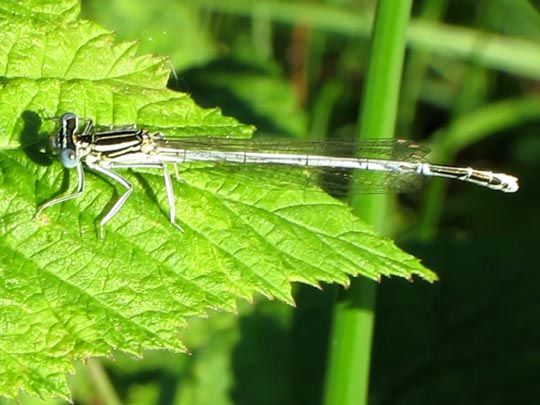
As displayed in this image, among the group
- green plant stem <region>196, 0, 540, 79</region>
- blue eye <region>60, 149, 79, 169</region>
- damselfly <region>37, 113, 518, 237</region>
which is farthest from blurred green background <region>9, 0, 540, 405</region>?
blue eye <region>60, 149, 79, 169</region>

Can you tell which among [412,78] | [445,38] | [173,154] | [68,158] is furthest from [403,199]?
[68,158]

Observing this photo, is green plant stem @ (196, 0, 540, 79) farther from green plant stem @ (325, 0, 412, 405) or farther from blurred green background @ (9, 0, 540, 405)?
green plant stem @ (325, 0, 412, 405)

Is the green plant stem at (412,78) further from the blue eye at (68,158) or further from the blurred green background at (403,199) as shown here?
the blue eye at (68,158)

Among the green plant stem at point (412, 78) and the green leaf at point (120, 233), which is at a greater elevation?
the green plant stem at point (412, 78)

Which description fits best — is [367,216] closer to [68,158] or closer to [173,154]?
[173,154]

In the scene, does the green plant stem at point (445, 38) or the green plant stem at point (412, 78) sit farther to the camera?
the green plant stem at point (412, 78)

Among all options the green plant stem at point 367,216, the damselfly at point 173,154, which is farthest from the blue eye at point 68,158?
the green plant stem at point 367,216
